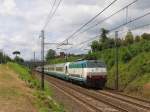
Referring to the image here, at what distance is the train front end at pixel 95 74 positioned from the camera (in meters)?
44.8

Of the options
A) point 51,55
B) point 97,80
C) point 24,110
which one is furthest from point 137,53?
point 51,55

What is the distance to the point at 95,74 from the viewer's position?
45.0 meters

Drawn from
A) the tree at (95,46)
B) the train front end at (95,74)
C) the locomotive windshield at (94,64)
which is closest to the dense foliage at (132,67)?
the train front end at (95,74)

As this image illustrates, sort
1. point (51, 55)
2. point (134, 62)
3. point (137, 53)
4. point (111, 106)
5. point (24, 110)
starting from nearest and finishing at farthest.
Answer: point (24, 110)
point (111, 106)
point (134, 62)
point (137, 53)
point (51, 55)

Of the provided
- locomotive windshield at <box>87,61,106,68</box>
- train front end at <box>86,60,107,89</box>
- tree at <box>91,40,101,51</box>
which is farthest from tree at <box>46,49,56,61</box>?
train front end at <box>86,60,107,89</box>

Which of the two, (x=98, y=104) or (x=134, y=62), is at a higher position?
(x=134, y=62)

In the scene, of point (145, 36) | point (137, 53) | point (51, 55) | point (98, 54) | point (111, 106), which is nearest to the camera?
point (111, 106)

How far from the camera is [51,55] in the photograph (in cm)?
16212

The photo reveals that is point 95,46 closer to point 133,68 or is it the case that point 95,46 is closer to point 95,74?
point 133,68

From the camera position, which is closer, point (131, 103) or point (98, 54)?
point (131, 103)

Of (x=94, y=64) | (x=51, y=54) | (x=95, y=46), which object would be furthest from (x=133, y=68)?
(x=51, y=54)

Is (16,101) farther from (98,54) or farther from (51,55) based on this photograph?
(51,55)

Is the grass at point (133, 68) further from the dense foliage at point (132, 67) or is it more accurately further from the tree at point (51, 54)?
the tree at point (51, 54)

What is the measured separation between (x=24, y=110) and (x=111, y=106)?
9228 mm
